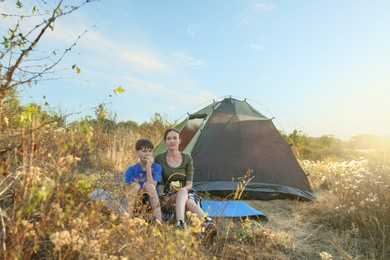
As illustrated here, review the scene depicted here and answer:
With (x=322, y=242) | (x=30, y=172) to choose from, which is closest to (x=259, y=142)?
(x=322, y=242)

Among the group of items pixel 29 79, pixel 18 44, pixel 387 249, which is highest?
pixel 18 44

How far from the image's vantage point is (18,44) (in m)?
2.84

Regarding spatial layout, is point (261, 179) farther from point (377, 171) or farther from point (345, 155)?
point (345, 155)

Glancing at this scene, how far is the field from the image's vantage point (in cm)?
218

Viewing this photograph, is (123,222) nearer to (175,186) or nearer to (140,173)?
(175,186)

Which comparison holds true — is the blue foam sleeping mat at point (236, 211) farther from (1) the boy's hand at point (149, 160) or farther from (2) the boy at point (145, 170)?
(1) the boy's hand at point (149, 160)

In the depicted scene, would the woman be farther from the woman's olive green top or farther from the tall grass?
the tall grass

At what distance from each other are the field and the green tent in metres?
0.39

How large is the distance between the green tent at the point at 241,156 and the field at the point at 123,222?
0.39 metres

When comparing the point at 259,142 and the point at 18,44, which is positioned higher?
the point at 18,44

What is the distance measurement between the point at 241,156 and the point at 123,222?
459 cm

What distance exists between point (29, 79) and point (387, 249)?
424 centimetres

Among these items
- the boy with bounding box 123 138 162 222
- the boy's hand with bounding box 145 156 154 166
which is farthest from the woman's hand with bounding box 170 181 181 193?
the boy's hand with bounding box 145 156 154 166

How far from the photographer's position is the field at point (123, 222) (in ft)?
7.15
